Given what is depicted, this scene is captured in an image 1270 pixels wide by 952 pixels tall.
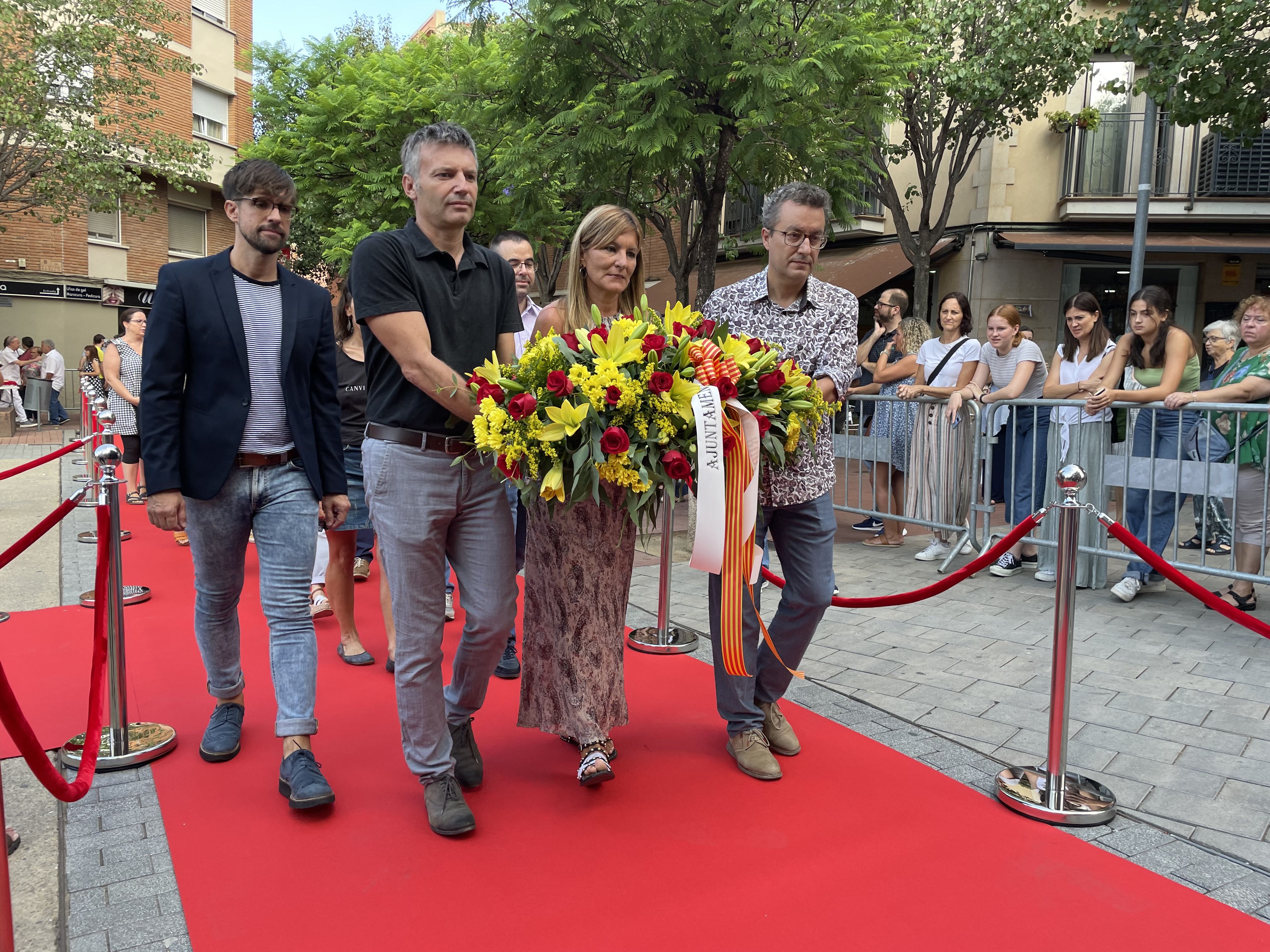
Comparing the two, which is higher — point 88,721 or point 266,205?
point 266,205

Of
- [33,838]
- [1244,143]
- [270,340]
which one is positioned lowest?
[33,838]

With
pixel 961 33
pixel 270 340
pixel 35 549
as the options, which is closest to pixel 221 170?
pixel 961 33

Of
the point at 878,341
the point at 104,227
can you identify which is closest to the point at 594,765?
the point at 878,341

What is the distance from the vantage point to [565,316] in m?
3.77

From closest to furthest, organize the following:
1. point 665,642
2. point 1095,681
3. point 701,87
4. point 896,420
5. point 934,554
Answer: point 1095,681, point 665,642, point 934,554, point 896,420, point 701,87

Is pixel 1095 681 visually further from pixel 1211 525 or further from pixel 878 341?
pixel 878 341

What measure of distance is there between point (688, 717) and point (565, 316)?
1.80 metres

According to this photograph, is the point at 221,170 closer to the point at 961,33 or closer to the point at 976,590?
the point at 961,33

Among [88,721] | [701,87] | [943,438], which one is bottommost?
[88,721]

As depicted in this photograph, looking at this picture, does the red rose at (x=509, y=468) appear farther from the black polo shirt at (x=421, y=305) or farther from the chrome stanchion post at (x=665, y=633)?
the chrome stanchion post at (x=665, y=633)

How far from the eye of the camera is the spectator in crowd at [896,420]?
777cm

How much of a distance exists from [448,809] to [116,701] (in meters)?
1.49

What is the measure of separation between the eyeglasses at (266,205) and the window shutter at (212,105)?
30.5 m

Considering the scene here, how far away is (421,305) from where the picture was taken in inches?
122
